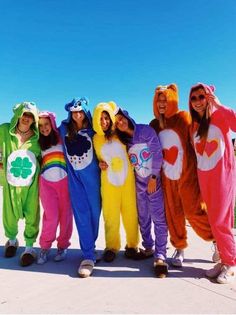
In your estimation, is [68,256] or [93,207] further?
[68,256]

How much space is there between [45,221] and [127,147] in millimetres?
1295

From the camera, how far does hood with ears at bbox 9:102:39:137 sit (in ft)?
13.1

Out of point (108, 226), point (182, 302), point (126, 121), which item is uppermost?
point (126, 121)

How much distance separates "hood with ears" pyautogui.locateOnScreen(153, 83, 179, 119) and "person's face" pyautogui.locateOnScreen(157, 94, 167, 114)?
0.03 metres

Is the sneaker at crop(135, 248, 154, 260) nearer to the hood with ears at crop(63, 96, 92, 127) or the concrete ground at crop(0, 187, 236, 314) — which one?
the concrete ground at crop(0, 187, 236, 314)

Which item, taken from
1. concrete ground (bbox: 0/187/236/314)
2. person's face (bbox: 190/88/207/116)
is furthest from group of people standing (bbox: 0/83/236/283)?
concrete ground (bbox: 0/187/236/314)

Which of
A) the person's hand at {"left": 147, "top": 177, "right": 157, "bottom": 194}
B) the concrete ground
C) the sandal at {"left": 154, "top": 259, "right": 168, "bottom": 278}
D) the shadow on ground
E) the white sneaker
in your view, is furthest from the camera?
the person's hand at {"left": 147, "top": 177, "right": 157, "bottom": 194}

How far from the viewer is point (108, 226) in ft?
12.7

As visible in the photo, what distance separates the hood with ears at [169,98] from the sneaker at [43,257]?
6.80 ft

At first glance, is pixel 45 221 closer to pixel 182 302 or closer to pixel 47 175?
pixel 47 175

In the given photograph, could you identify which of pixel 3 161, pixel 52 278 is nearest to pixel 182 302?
pixel 52 278

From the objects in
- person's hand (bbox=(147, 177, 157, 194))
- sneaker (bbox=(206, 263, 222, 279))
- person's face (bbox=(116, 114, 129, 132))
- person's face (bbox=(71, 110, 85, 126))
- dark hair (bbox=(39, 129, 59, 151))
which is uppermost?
person's face (bbox=(71, 110, 85, 126))

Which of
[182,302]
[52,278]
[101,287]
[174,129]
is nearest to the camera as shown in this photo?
[182,302]

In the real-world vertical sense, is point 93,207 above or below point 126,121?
below
